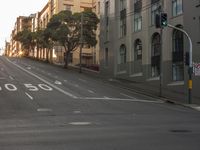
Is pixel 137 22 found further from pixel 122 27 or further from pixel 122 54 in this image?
pixel 122 54

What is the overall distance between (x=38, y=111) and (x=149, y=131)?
11468 mm

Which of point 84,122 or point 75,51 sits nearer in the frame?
point 84,122

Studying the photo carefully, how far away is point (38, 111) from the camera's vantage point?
88.6 feet

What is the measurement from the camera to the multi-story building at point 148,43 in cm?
4388

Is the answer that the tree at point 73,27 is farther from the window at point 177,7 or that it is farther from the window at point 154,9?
the window at point 177,7

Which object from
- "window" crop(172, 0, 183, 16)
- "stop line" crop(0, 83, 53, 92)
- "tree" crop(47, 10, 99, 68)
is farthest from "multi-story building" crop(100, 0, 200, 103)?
"stop line" crop(0, 83, 53, 92)

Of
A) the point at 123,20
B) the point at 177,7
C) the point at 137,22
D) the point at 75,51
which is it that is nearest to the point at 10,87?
the point at 177,7

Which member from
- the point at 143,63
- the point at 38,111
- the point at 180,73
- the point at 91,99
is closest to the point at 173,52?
the point at 180,73

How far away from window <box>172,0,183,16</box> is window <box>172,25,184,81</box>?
1454 millimetres

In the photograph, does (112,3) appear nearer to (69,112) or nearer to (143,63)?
(143,63)

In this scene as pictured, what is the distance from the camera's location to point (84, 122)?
20797 millimetres

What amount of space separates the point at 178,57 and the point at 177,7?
4.85 meters

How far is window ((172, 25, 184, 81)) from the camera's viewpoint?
45.5 m

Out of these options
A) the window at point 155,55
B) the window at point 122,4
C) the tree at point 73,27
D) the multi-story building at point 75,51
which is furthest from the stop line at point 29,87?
the multi-story building at point 75,51
